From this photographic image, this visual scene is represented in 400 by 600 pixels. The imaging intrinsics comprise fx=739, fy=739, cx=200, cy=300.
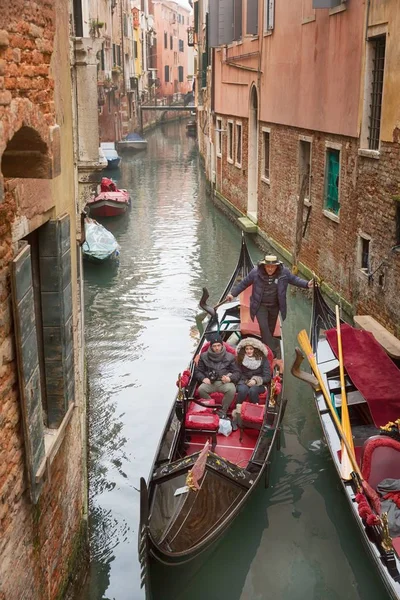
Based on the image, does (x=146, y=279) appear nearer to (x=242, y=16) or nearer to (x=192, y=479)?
(x=242, y=16)

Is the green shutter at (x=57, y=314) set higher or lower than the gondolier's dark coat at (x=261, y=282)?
higher

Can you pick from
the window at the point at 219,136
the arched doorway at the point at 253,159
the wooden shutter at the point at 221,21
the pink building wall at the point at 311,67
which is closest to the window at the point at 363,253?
the pink building wall at the point at 311,67

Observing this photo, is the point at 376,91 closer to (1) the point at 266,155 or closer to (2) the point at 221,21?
(1) the point at 266,155

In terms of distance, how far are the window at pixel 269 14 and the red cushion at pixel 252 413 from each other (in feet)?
27.6

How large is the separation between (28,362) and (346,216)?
21.7ft

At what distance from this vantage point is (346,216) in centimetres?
909

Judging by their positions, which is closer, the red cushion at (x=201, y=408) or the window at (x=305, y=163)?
the red cushion at (x=201, y=408)

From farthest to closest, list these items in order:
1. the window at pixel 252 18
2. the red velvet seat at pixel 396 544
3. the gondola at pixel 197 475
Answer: the window at pixel 252 18 < the gondola at pixel 197 475 < the red velvet seat at pixel 396 544

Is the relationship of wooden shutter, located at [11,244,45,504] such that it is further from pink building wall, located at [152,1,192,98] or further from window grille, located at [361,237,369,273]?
pink building wall, located at [152,1,192,98]

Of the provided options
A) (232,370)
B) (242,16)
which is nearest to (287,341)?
(232,370)

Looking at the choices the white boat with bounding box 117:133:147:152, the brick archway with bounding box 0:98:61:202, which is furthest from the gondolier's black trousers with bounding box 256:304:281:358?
the white boat with bounding box 117:133:147:152

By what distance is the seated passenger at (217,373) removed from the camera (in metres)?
6.16

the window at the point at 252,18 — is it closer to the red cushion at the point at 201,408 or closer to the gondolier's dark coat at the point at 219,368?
the gondolier's dark coat at the point at 219,368

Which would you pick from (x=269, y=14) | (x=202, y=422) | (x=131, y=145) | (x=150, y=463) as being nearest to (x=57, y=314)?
(x=202, y=422)
